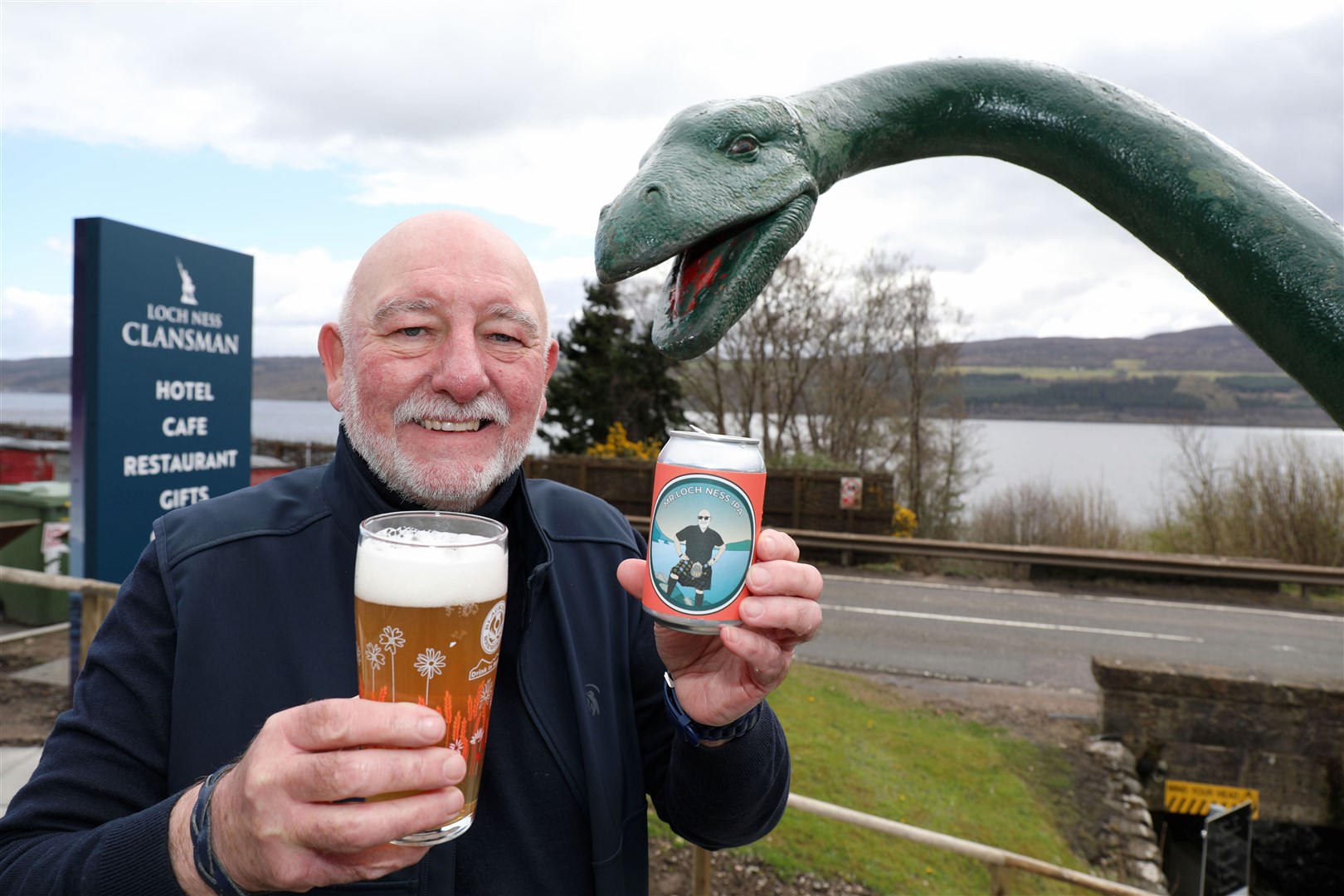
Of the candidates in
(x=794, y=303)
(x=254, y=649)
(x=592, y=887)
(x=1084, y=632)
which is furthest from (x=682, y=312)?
(x=794, y=303)

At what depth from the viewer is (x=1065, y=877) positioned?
2947mm

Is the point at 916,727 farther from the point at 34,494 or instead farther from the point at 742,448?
the point at 34,494

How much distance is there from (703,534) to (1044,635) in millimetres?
10467

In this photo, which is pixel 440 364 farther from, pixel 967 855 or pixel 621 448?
pixel 621 448

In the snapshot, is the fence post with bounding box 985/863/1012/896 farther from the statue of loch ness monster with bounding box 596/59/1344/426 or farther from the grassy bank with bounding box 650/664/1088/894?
the statue of loch ness monster with bounding box 596/59/1344/426

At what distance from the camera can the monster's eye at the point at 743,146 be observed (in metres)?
0.88

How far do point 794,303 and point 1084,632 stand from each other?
1345 centimetres

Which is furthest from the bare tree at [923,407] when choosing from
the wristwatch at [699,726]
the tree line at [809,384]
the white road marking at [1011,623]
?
the wristwatch at [699,726]

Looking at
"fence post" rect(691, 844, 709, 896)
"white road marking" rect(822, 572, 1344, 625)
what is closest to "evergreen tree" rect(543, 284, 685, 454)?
"white road marking" rect(822, 572, 1344, 625)

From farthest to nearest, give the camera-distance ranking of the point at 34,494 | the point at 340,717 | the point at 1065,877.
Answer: the point at 34,494 < the point at 1065,877 < the point at 340,717

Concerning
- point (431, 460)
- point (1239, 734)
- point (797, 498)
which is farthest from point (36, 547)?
point (797, 498)

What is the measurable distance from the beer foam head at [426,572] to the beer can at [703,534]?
29 cm

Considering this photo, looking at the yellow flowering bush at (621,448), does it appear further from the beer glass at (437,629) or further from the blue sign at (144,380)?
the beer glass at (437,629)

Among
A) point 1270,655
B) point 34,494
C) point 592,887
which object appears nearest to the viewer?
point 592,887
